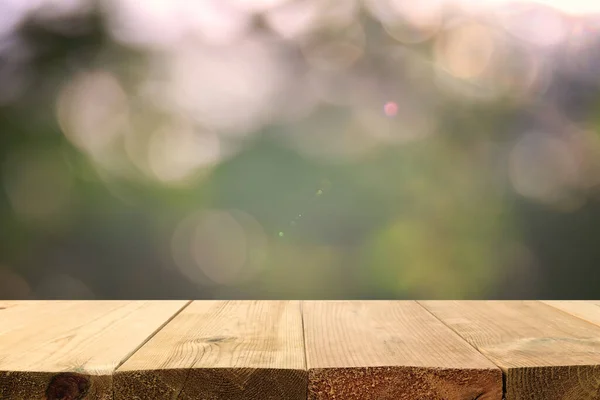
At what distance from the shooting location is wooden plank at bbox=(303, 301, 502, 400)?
634 mm

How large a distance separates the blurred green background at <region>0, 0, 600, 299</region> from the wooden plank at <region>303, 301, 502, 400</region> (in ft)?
4.75

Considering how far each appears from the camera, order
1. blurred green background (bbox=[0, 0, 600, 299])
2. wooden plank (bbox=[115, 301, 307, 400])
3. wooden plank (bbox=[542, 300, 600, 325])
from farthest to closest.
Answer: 1. blurred green background (bbox=[0, 0, 600, 299])
2. wooden plank (bbox=[542, 300, 600, 325])
3. wooden plank (bbox=[115, 301, 307, 400])

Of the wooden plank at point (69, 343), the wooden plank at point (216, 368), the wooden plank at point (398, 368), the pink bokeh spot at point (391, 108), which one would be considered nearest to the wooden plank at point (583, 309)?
the wooden plank at point (398, 368)

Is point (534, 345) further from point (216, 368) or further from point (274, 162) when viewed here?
point (274, 162)

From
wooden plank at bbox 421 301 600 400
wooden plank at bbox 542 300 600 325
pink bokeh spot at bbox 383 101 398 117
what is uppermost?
pink bokeh spot at bbox 383 101 398 117

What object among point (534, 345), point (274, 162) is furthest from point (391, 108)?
point (534, 345)

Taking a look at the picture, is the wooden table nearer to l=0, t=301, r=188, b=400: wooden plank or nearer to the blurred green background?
l=0, t=301, r=188, b=400: wooden plank

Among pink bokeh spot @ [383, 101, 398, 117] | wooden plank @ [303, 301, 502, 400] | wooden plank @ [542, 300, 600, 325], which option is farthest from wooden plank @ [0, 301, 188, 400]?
pink bokeh spot @ [383, 101, 398, 117]

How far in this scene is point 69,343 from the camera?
754 mm

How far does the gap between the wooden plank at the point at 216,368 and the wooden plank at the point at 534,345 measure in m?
0.22

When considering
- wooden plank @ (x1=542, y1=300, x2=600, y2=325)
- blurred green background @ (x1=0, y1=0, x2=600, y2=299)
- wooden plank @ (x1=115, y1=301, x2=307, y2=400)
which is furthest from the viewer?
blurred green background @ (x1=0, y1=0, x2=600, y2=299)

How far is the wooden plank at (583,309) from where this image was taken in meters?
0.96

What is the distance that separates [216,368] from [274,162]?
5.31 ft

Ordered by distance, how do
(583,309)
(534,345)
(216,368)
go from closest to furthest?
(216,368)
(534,345)
(583,309)
